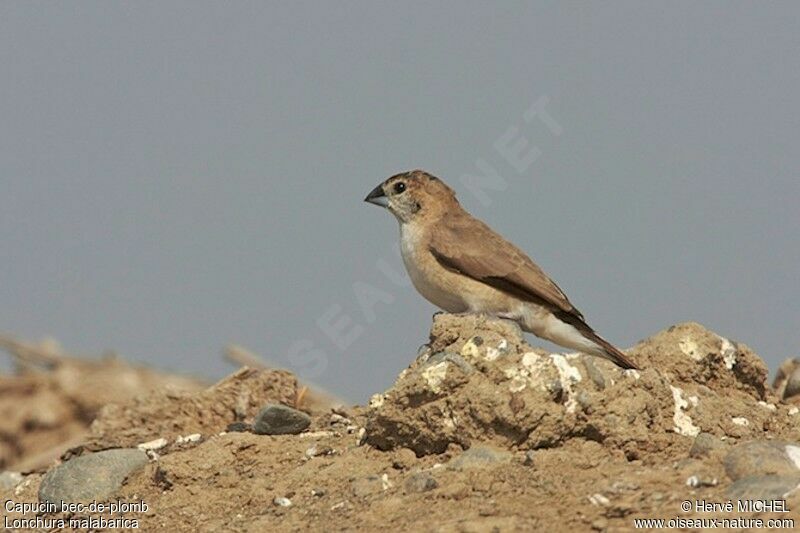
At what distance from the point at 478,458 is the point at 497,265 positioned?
110 inches

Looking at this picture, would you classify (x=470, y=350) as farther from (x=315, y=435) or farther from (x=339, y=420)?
(x=339, y=420)

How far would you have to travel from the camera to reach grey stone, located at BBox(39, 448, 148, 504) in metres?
8.37

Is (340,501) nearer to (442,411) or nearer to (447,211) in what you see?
(442,411)

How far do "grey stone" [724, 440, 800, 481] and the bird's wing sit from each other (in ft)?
10.0

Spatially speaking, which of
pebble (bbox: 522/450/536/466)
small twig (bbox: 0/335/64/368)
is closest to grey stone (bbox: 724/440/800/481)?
pebble (bbox: 522/450/536/466)

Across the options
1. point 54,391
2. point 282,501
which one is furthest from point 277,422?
point 54,391

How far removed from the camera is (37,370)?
14117 millimetres

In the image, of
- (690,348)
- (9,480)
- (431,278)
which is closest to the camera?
(690,348)

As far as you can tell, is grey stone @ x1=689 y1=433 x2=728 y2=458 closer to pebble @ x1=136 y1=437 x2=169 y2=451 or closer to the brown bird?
the brown bird

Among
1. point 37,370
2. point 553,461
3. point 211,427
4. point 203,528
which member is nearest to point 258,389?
point 211,427

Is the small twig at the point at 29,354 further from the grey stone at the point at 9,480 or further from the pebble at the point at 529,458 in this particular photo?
the pebble at the point at 529,458

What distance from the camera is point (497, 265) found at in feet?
32.2

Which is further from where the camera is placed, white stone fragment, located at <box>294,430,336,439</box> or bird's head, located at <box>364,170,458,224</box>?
bird's head, located at <box>364,170,458,224</box>

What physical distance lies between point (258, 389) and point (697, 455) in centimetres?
413
